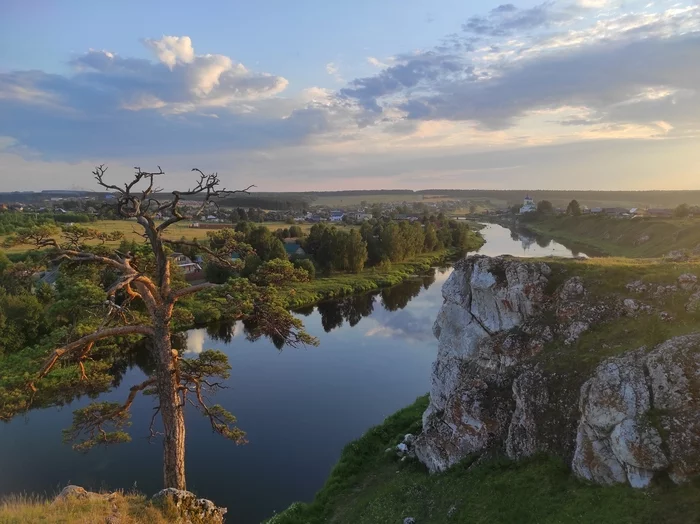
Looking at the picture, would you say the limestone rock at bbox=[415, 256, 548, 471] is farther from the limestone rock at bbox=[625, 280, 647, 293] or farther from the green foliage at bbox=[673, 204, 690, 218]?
the green foliage at bbox=[673, 204, 690, 218]

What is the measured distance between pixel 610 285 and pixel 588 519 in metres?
7.58

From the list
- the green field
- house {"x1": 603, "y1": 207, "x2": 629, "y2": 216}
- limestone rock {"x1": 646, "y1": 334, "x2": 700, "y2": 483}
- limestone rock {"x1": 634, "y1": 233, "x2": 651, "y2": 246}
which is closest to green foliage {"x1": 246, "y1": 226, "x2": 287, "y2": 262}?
the green field

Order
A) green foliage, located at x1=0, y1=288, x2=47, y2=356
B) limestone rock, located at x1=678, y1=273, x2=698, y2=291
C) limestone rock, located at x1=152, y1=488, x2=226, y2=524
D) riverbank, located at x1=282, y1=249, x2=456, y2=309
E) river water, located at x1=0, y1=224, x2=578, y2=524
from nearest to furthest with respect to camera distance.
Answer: limestone rock, located at x1=152, y1=488, x2=226, y2=524
limestone rock, located at x1=678, y1=273, x2=698, y2=291
river water, located at x1=0, y1=224, x2=578, y2=524
green foliage, located at x1=0, y1=288, x2=47, y2=356
riverbank, located at x1=282, y1=249, x2=456, y2=309

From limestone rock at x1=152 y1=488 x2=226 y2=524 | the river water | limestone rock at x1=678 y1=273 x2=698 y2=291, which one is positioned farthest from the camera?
the river water

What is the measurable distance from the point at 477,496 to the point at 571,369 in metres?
4.18

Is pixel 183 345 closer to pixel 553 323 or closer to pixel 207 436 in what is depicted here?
pixel 207 436

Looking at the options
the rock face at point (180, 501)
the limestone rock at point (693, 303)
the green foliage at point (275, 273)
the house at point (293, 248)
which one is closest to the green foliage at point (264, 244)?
the house at point (293, 248)

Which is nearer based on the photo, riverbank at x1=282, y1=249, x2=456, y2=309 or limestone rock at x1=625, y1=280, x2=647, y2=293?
limestone rock at x1=625, y1=280, x2=647, y2=293

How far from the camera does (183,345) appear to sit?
1436 inches

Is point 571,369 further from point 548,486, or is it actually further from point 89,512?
point 89,512

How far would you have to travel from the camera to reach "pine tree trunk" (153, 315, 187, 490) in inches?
420

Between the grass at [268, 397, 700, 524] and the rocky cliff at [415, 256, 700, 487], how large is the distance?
431 millimetres

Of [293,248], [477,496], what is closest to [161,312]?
[477,496]

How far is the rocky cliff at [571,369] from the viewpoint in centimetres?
1008
